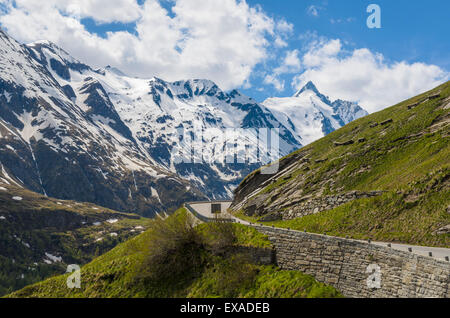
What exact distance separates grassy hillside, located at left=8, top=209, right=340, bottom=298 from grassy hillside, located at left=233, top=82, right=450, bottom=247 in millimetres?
11726

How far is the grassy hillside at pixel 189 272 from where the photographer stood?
28.2 m

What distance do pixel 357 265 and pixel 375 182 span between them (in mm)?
21648

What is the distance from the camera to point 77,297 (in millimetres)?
34469

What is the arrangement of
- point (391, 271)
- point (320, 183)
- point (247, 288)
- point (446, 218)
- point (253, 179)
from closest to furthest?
point (391, 271), point (247, 288), point (446, 218), point (320, 183), point (253, 179)

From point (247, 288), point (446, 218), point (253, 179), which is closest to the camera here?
point (247, 288)

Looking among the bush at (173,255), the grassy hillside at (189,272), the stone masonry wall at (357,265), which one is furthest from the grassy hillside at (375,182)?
the bush at (173,255)

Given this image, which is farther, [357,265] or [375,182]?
[375,182]

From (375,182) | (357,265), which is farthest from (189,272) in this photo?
(375,182)

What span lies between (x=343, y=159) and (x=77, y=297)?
40772 mm

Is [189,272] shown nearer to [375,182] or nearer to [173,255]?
[173,255]

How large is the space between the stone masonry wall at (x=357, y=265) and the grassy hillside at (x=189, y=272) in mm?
1102

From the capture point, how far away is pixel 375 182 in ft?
144
